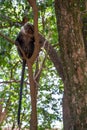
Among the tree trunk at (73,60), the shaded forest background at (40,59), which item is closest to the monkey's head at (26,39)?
the shaded forest background at (40,59)

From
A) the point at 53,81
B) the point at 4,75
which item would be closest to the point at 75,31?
the point at 4,75

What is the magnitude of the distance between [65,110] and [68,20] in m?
1.07

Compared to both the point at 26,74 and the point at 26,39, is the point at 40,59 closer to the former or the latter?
the point at 26,39

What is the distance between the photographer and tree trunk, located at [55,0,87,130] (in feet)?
9.21

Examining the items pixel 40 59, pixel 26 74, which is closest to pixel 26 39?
pixel 40 59

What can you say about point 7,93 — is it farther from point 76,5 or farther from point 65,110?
point 76,5

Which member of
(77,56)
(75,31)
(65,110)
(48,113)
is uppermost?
(75,31)

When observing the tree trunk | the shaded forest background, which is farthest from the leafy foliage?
the tree trunk

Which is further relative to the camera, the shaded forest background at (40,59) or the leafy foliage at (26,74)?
the leafy foliage at (26,74)

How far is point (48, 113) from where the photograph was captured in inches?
242

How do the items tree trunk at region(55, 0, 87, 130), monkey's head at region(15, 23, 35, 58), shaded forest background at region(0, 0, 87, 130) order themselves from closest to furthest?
tree trunk at region(55, 0, 87, 130)
shaded forest background at region(0, 0, 87, 130)
monkey's head at region(15, 23, 35, 58)

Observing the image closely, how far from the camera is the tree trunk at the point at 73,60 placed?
2.81 metres

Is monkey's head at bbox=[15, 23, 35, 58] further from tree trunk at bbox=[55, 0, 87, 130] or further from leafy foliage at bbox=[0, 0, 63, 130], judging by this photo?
tree trunk at bbox=[55, 0, 87, 130]

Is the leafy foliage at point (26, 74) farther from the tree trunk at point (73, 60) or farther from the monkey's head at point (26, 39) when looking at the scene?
the tree trunk at point (73, 60)
